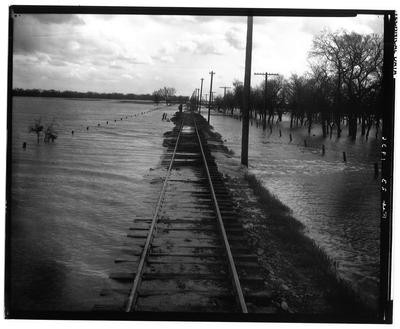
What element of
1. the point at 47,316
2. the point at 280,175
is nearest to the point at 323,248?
the point at 47,316

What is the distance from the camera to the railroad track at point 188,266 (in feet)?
15.9

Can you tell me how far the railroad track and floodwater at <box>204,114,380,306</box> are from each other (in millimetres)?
1611

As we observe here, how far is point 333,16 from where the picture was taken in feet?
17.0

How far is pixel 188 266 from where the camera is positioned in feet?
18.7

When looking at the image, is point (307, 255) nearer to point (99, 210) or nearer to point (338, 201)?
point (99, 210)

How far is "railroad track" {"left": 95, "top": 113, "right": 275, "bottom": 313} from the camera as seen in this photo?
486cm

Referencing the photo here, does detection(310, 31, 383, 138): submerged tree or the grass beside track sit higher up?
detection(310, 31, 383, 138): submerged tree

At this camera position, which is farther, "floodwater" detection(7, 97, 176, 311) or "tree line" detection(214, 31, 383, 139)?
"tree line" detection(214, 31, 383, 139)

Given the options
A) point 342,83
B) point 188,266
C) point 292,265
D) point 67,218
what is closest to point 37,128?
point 67,218

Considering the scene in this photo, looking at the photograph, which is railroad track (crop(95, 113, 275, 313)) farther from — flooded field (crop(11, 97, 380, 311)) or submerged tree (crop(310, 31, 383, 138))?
submerged tree (crop(310, 31, 383, 138))

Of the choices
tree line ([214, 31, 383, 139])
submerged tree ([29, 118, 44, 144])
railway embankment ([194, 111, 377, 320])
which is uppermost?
tree line ([214, 31, 383, 139])

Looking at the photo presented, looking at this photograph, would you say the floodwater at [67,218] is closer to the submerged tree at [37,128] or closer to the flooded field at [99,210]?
the flooded field at [99,210]

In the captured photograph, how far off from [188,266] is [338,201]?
6.69m

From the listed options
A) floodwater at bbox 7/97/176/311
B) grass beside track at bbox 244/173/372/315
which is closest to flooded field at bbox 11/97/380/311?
floodwater at bbox 7/97/176/311
